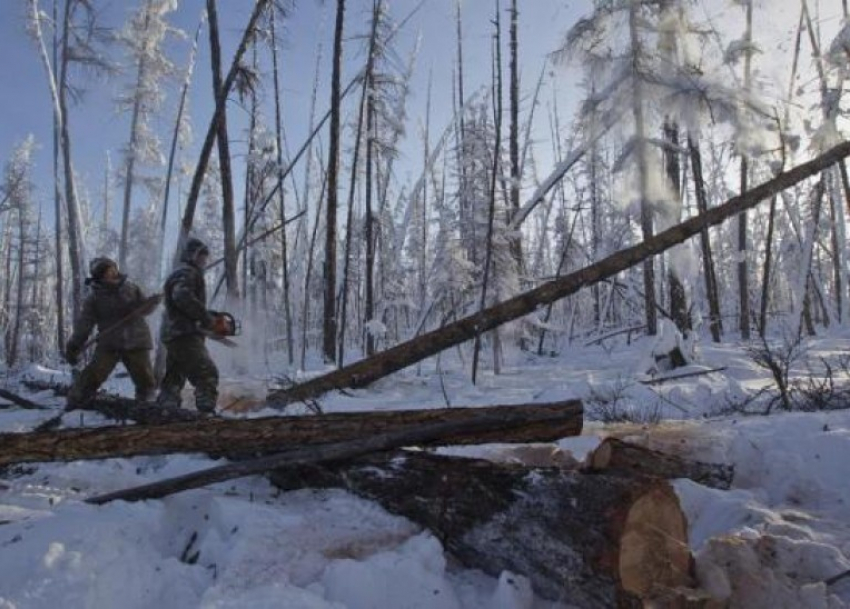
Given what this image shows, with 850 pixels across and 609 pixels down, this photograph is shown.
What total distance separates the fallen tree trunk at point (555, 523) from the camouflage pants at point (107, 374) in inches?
169

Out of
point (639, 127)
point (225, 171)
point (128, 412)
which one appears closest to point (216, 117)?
point (225, 171)

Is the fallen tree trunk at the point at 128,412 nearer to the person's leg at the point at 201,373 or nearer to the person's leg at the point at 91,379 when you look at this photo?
the person's leg at the point at 91,379

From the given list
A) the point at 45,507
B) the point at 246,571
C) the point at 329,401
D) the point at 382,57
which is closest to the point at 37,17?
the point at 382,57

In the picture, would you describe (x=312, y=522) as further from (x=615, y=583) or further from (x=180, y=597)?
(x=615, y=583)

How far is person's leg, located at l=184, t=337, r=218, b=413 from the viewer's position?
5840 mm

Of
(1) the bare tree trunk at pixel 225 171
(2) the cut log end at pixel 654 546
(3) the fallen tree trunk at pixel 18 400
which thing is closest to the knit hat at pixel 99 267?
(3) the fallen tree trunk at pixel 18 400

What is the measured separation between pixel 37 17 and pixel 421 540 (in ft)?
63.0

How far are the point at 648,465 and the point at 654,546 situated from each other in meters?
0.77

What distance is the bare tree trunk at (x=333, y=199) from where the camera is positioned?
12766 millimetres

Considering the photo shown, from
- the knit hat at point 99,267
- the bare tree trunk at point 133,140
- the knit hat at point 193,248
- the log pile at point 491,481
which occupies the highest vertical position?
the bare tree trunk at point 133,140

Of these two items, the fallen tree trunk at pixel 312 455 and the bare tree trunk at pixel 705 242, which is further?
the bare tree trunk at pixel 705 242

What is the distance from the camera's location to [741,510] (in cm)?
292

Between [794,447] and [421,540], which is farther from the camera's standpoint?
[794,447]

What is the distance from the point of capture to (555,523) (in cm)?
230
